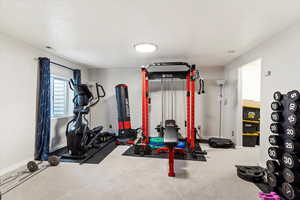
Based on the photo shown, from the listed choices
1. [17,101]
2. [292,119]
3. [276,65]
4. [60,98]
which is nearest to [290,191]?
[292,119]

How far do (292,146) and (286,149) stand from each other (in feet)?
0.34

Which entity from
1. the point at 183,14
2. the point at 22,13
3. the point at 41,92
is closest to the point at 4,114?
the point at 41,92

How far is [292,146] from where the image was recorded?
5.65 feet

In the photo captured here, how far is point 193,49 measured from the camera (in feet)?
10.5

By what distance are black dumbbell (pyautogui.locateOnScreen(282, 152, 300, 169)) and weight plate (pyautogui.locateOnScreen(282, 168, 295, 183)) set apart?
0.06 metres

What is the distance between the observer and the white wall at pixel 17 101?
250 centimetres

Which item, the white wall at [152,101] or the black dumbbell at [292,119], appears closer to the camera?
the black dumbbell at [292,119]

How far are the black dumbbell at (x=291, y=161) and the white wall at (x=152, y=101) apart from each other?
3.12 meters

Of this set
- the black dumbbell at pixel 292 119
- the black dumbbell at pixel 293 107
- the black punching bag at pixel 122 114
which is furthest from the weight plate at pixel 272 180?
the black punching bag at pixel 122 114

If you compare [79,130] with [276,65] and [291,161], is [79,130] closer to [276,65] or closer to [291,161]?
[291,161]

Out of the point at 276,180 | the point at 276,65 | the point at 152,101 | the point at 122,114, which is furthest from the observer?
the point at 152,101

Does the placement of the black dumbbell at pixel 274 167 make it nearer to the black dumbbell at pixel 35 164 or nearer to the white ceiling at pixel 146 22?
the white ceiling at pixel 146 22

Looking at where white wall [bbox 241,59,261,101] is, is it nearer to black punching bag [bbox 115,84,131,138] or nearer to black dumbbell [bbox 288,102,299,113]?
black dumbbell [bbox 288,102,299,113]

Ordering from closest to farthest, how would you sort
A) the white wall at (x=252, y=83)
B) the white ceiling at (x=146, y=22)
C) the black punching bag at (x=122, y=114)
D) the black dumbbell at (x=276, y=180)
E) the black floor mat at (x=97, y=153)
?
the white ceiling at (x=146, y=22) < the black dumbbell at (x=276, y=180) < the black floor mat at (x=97, y=153) < the white wall at (x=252, y=83) < the black punching bag at (x=122, y=114)
